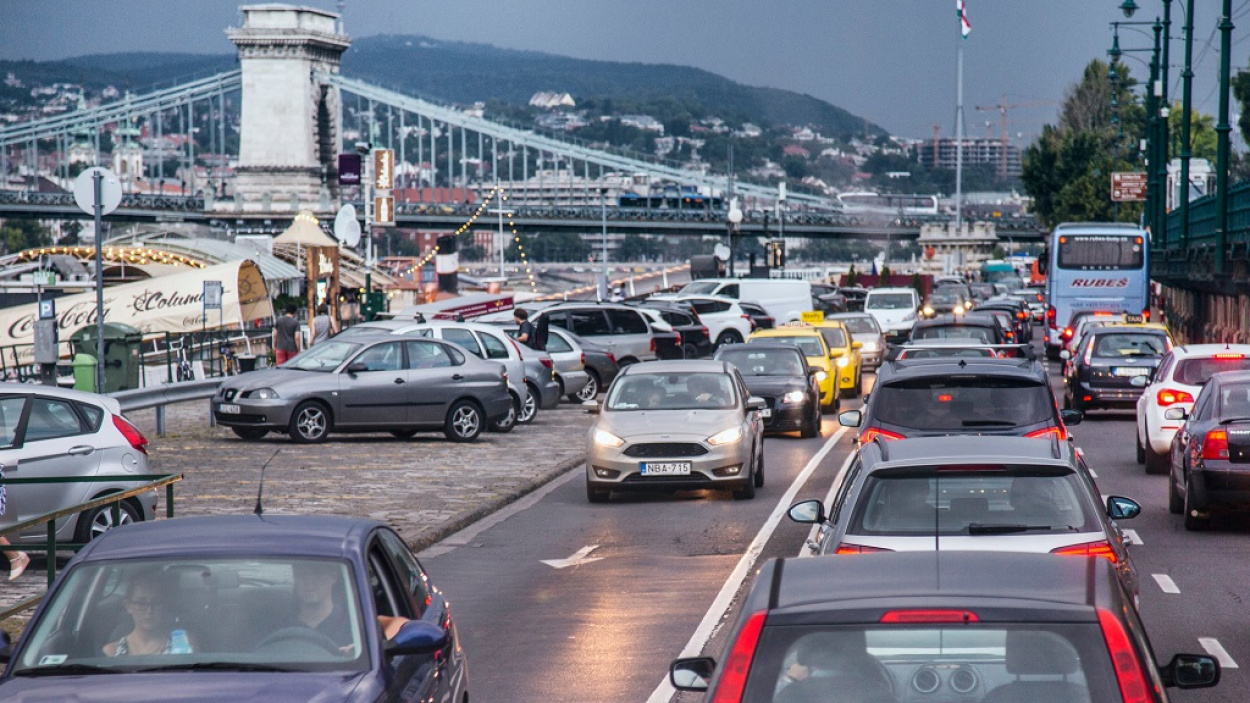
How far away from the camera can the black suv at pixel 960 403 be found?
1202cm

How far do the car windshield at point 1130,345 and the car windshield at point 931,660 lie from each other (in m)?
24.9

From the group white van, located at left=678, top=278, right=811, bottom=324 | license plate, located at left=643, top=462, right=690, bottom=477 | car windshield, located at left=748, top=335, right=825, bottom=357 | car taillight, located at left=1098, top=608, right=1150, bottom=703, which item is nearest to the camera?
car taillight, located at left=1098, top=608, right=1150, bottom=703

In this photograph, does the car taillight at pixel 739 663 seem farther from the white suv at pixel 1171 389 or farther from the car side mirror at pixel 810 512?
the white suv at pixel 1171 389

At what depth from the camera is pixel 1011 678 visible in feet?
13.8

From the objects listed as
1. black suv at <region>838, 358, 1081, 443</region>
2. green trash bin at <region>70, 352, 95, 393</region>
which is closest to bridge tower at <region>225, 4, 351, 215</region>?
green trash bin at <region>70, 352, 95, 393</region>

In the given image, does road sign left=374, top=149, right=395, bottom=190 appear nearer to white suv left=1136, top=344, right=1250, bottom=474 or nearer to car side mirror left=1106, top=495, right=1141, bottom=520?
white suv left=1136, top=344, right=1250, bottom=474

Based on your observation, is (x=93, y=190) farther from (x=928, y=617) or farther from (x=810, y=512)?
(x=928, y=617)

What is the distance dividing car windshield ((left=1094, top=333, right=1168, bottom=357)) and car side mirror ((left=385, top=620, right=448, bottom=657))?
2375 cm

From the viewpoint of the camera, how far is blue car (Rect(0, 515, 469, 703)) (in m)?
5.52

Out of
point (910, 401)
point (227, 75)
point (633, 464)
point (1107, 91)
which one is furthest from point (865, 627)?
point (227, 75)

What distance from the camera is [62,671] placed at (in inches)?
221

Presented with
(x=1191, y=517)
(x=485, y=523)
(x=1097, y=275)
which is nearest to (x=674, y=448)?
(x=485, y=523)

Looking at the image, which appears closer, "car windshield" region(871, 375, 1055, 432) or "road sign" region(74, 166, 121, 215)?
"car windshield" region(871, 375, 1055, 432)

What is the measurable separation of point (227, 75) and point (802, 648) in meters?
136
